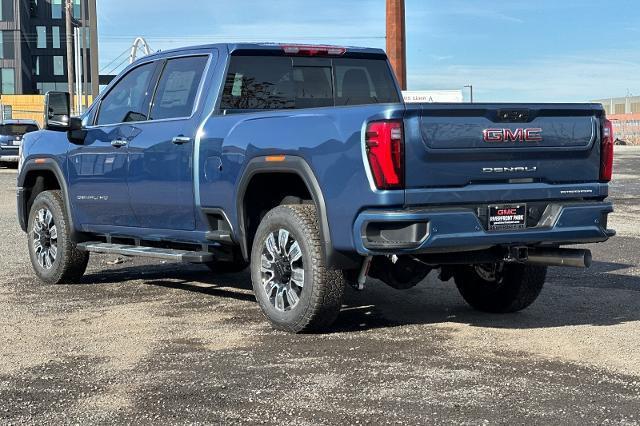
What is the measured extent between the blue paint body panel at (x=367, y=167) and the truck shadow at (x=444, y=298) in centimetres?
96

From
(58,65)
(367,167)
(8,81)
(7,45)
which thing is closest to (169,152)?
(367,167)

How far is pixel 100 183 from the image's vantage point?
8.92 metres

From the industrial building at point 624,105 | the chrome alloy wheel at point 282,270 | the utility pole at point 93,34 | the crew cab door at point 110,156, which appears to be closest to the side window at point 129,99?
the crew cab door at point 110,156

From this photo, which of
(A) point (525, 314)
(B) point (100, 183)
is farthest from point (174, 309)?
(A) point (525, 314)

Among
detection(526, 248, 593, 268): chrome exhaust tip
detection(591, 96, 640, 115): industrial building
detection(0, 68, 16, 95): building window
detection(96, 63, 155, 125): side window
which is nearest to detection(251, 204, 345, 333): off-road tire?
detection(526, 248, 593, 268): chrome exhaust tip

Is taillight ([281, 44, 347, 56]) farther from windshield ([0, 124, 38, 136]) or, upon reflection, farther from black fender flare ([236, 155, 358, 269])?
windshield ([0, 124, 38, 136])

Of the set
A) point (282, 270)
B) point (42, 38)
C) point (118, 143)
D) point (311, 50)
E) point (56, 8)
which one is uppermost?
point (56, 8)

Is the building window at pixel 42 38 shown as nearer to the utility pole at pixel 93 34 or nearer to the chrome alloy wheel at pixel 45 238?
the utility pole at pixel 93 34

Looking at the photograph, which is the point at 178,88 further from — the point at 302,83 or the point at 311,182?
the point at 311,182

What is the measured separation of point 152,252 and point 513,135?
3145 millimetres

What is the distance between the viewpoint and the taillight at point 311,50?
27.2 feet

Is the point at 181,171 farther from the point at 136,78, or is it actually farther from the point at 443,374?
the point at 443,374

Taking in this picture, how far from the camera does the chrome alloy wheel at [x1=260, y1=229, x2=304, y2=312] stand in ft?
22.9

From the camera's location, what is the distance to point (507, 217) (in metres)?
6.60
